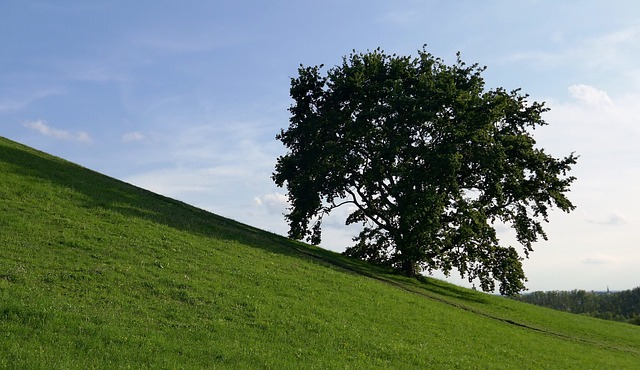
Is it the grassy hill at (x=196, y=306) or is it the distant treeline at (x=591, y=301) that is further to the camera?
the distant treeline at (x=591, y=301)

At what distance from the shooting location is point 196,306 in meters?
21.1

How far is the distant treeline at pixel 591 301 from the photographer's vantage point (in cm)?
15838

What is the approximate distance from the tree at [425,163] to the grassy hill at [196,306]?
204 inches

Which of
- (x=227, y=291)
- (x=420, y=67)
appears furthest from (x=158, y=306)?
Answer: (x=420, y=67)

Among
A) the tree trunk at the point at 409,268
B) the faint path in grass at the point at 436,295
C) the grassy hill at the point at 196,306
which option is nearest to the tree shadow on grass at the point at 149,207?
the faint path in grass at the point at 436,295

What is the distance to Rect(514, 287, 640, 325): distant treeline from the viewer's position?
15838cm

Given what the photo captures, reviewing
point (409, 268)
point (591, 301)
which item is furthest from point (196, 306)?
point (591, 301)

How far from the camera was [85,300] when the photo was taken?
19031 millimetres

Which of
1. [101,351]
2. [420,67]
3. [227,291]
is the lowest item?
[101,351]

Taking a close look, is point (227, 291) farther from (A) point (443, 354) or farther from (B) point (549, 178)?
(B) point (549, 178)

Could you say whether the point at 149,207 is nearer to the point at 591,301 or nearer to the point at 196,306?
the point at 196,306

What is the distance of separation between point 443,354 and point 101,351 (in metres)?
14.3

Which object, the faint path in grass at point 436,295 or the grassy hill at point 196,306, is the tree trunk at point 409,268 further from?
the grassy hill at point 196,306

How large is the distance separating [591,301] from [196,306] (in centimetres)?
18392
